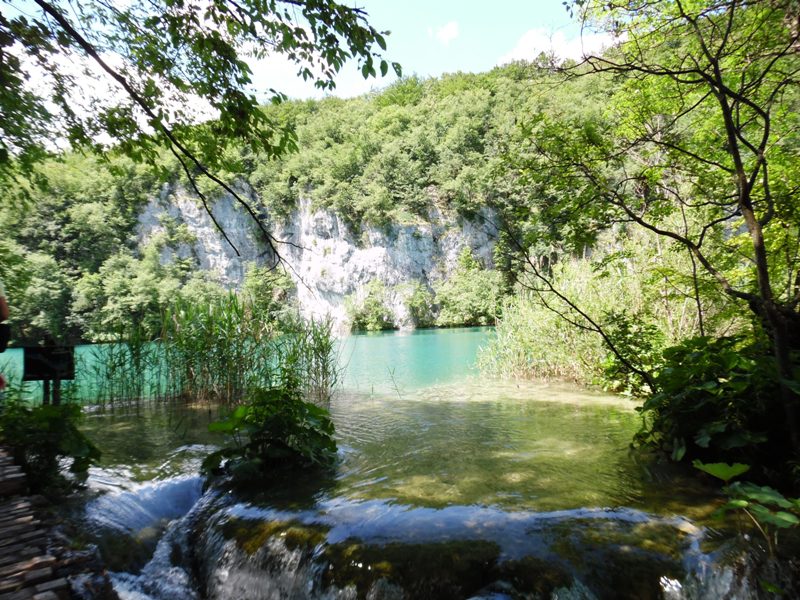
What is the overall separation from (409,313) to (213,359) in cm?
3334

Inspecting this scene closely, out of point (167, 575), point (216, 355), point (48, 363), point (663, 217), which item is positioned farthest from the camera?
point (663, 217)

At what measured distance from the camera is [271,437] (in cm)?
441

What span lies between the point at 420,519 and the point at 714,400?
98.0 inches

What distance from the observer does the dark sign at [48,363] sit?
4.95 meters

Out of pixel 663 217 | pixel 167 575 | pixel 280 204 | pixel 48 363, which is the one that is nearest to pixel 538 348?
pixel 663 217

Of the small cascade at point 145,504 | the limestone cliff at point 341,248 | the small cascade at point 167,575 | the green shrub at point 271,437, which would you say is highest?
the limestone cliff at point 341,248

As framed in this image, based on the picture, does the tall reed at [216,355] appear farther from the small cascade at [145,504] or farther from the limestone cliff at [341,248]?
the limestone cliff at [341,248]

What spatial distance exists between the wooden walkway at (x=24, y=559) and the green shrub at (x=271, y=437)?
6.02ft

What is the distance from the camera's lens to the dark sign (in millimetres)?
4949

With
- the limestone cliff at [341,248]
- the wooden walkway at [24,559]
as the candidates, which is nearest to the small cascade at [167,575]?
the wooden walkway at [24,559]

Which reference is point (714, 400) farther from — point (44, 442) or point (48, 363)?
point (48, 363)

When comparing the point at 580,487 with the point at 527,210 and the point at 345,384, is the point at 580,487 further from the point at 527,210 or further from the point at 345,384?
the point at 345,384

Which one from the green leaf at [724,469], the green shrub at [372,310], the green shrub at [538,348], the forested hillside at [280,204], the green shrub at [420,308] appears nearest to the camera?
the green leaf at [724,469]

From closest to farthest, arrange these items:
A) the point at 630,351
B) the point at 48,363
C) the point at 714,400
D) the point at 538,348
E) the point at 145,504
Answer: the point at 714,400 < the point at 145,504 < the point at 630,351 < the point at 48,363 < the point at 538,348
